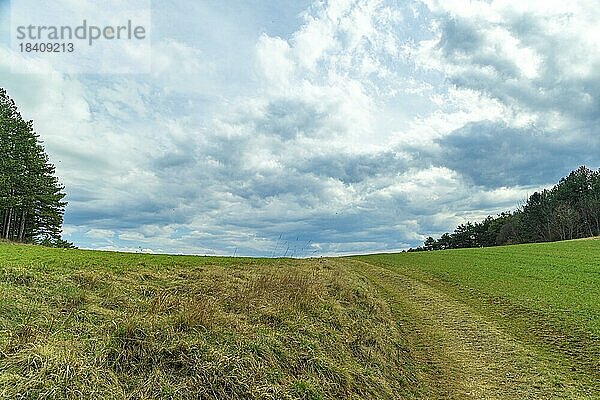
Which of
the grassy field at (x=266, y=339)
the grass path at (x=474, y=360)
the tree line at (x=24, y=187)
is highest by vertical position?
the tree line at (x=24, y=187)

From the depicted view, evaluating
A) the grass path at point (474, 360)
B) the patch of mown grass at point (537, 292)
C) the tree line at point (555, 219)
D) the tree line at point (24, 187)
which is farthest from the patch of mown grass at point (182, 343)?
the tree line at point (555, 219)

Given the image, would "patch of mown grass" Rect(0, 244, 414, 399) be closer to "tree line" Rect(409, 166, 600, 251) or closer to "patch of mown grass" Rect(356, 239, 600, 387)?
"patch of mown grass" Rect(356, 239, 600, 387)

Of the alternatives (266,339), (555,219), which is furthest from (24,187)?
(555,219)

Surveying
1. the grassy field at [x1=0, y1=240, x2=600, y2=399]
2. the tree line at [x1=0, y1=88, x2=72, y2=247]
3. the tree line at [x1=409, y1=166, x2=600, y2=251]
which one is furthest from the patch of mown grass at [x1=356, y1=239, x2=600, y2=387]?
the tree line at [x1=409, y1=166, x2=600, y2=251]

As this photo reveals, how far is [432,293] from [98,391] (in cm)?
2019

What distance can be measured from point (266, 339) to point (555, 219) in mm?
102940

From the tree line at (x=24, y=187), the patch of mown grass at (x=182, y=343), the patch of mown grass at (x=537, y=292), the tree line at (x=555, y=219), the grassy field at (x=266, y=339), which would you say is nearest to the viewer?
the patch of mown grass at (x=182, y=343)

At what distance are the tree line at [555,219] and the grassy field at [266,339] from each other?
85.0 m

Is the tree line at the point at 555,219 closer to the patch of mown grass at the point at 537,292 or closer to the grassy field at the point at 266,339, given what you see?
the patch of mown grass at the point at 537,292

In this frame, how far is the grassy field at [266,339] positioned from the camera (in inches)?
246

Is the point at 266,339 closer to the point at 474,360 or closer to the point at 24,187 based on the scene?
the point at 474,360

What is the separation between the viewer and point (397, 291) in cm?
2339

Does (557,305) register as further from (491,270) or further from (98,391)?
(98,391)

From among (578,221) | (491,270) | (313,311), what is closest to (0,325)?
(313,311)
